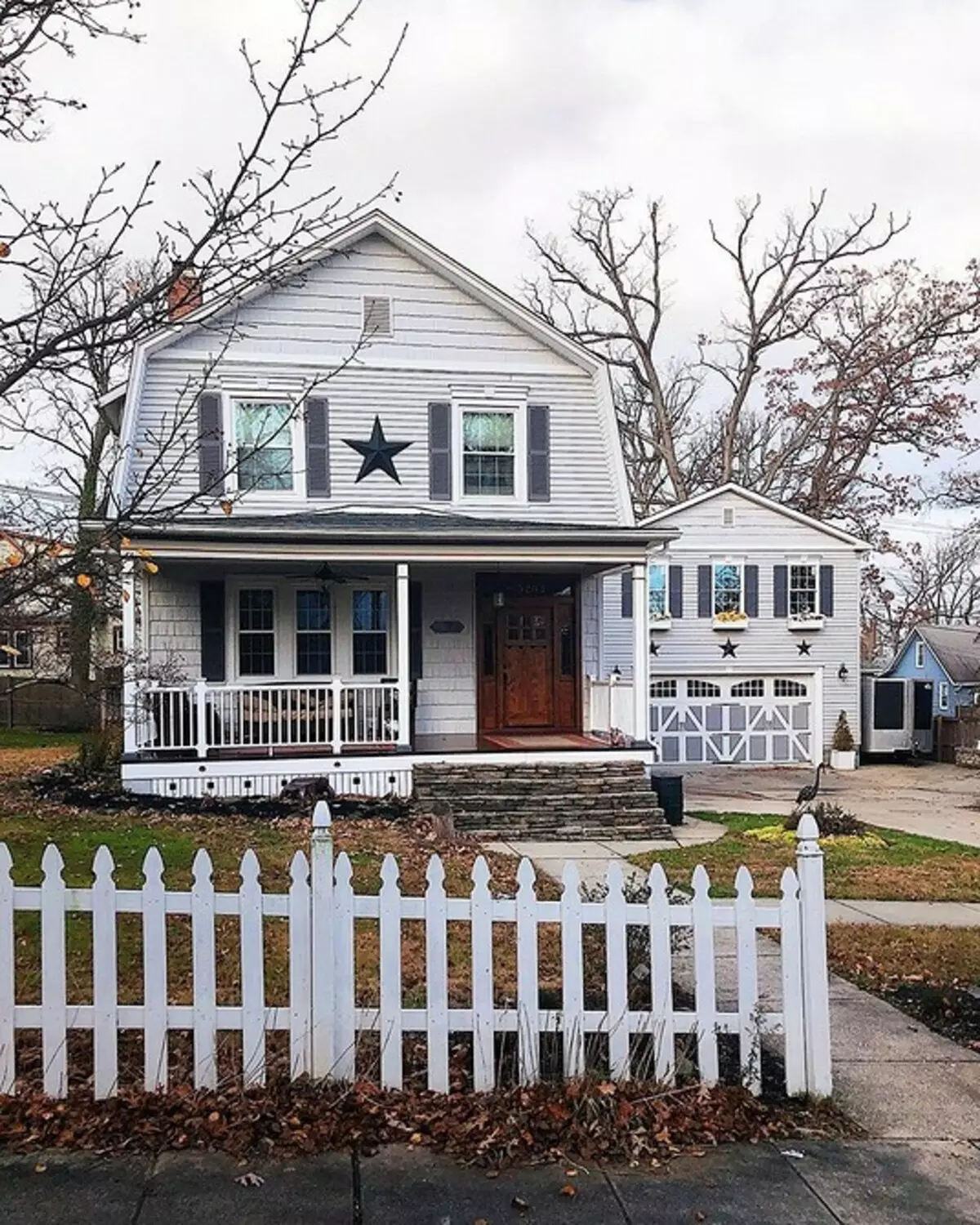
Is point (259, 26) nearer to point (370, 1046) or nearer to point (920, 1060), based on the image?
point (370, 1046)

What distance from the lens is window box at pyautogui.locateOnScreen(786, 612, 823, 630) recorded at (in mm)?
22234

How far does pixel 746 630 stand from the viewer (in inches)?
872

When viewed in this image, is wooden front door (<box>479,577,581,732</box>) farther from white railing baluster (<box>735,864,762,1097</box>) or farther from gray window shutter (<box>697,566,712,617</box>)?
white railing baluster (<box>735,864,762,1097</box>)

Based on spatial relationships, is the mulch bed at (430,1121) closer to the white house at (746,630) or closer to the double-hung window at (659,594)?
the white house at (746,630)

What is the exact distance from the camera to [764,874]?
29.4ft

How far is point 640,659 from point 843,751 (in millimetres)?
10069

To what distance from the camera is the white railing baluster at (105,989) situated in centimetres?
364

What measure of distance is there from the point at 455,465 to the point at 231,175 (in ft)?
38.4

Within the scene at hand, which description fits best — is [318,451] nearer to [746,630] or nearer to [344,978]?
[746,630]

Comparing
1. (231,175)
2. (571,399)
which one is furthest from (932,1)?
(231,175)

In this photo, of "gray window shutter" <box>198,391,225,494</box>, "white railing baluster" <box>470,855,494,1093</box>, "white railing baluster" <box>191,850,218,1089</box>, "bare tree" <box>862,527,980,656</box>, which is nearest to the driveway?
"gray window shutter" <box>198,391,225,494</box>

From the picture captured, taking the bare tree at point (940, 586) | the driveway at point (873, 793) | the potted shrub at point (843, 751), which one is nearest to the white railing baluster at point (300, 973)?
the driveway at point (873, 793)

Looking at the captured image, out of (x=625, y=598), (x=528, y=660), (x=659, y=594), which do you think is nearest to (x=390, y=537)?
(x=528, y=660)

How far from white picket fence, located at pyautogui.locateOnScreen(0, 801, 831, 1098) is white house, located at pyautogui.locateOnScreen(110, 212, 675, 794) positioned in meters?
9.40
